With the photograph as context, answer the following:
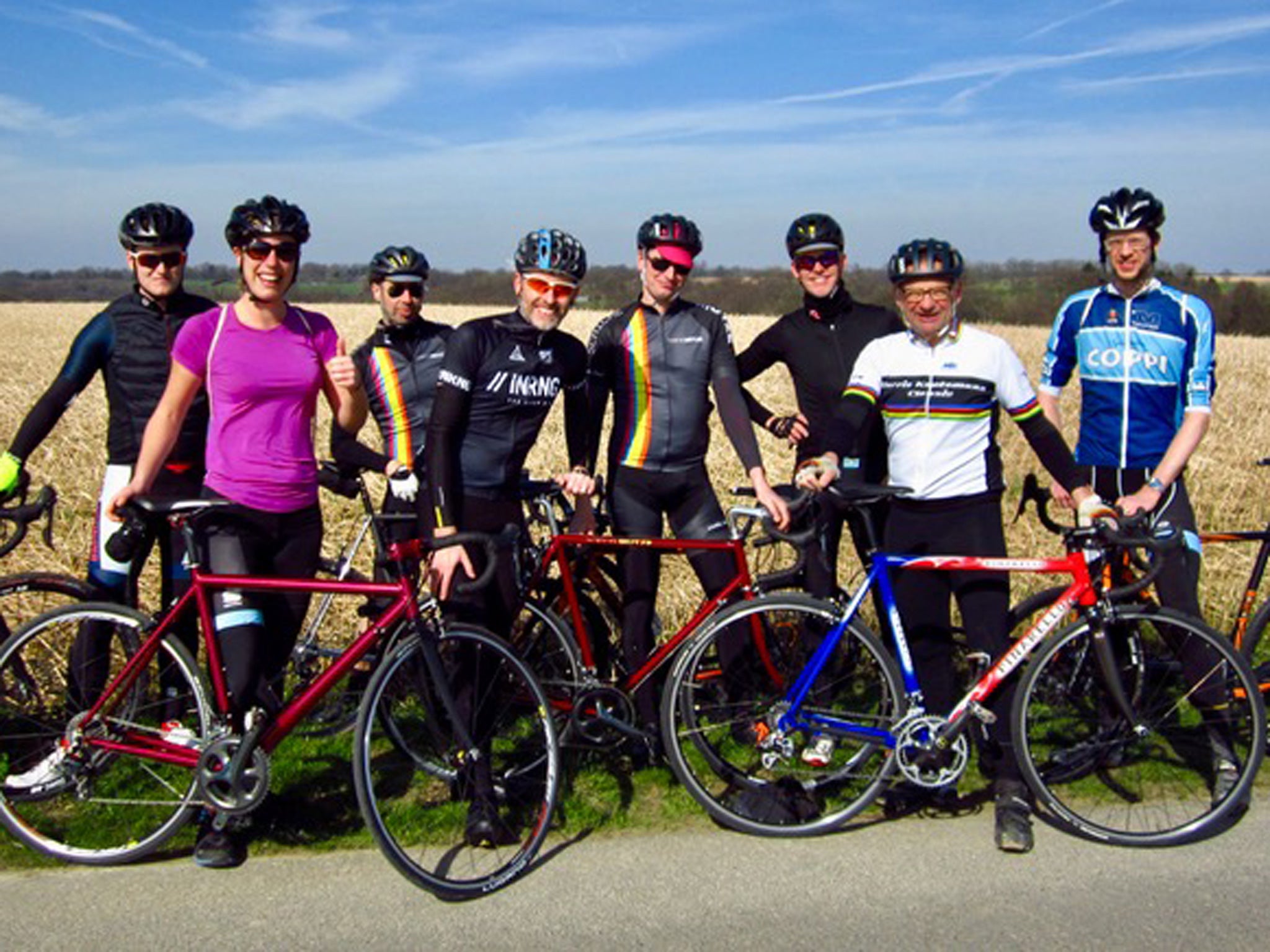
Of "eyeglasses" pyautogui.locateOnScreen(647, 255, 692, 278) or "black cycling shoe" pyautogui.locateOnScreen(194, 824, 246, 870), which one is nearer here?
"black cycling shoe" pyautogui.locateOnScreen(194, 824, 246, 870)

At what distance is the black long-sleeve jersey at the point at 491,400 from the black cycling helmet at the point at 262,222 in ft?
Answer: 2.52

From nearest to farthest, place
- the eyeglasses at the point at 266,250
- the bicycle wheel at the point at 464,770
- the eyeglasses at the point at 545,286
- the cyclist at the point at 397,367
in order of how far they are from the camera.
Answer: the bicycle wheel at the point at 464,770, the eyeglasses at the point at 266,250, the eyeglasses at the point at 545,286, the cyclist at the point at 397,367

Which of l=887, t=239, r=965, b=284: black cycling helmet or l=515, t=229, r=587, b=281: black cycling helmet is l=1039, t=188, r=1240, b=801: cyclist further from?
l=515, t=229, r=587, b=281: black cycling helmet

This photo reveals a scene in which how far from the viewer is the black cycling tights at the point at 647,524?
5344 mm

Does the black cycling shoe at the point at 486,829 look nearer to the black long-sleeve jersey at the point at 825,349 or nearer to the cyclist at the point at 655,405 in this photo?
the cyclist at the point at 655,405

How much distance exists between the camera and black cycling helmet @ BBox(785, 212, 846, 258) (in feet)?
18.3

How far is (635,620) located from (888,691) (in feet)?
4.29

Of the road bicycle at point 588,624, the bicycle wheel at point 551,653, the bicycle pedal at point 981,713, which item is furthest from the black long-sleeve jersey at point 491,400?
the bicycle pedal at point 981,713

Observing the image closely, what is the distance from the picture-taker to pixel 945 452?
4.78 metres

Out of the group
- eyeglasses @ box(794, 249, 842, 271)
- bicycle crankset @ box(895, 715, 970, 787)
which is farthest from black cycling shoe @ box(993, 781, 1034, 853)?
eyeglasses @ box(794, 249, 842, 271)

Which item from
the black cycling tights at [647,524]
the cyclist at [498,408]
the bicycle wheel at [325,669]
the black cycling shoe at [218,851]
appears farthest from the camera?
the bicycle wheel at [325,669]

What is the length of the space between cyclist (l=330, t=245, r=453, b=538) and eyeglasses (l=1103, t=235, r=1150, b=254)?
3328mm

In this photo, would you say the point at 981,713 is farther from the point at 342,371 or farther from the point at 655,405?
the point at 342,371

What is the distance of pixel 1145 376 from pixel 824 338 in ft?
4.93
